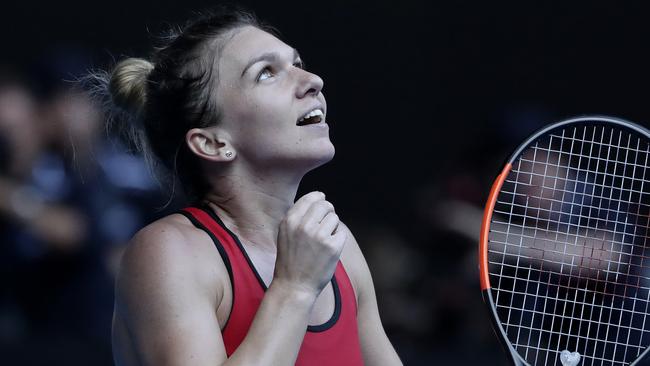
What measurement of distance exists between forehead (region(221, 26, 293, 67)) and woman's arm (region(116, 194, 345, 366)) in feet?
1.05

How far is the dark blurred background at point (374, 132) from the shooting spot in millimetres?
3324

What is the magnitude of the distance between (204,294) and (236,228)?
0.23 m

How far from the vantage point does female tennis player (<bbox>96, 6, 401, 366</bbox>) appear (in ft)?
4.99

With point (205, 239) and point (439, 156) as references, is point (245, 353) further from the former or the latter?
point (439, 156)

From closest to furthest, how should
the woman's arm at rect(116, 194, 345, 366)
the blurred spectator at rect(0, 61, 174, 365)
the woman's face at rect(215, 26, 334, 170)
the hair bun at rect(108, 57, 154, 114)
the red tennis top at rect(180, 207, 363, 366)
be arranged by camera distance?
the woman's arm at rect(116, 194, 345, 366)
the red tennis top at rect(180, 207, 363, 366)
the woman's face at rect(215, 26, 334, 170)
the hair bun at rect(108, 57, 154, 114)
the blurred spectator at rect(0, 61, 174, 365)

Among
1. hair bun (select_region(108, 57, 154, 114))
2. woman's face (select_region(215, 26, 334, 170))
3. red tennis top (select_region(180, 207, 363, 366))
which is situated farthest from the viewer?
hair bun (select_region(108, 57, 154, 114))

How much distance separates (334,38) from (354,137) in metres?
0.48

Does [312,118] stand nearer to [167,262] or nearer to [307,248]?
[307,248]

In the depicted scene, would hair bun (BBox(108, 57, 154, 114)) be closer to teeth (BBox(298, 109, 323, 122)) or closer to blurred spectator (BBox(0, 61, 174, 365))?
teeth (BBox(298, 109, 323, 122))

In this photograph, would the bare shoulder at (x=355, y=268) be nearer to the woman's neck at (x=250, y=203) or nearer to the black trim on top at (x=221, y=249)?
the woman's neck at (x=250, y=203)

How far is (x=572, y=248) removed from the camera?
279 cm

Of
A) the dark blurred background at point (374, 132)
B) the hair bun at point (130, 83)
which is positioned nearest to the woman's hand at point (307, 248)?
the hair bun at point (130, 83)

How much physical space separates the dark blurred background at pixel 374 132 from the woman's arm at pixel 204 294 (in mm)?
1411

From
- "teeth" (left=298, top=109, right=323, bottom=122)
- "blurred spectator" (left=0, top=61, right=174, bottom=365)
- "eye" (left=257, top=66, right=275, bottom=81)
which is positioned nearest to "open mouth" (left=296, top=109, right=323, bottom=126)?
"teeth" (left=298, top=109, right=323, bottom=122)
